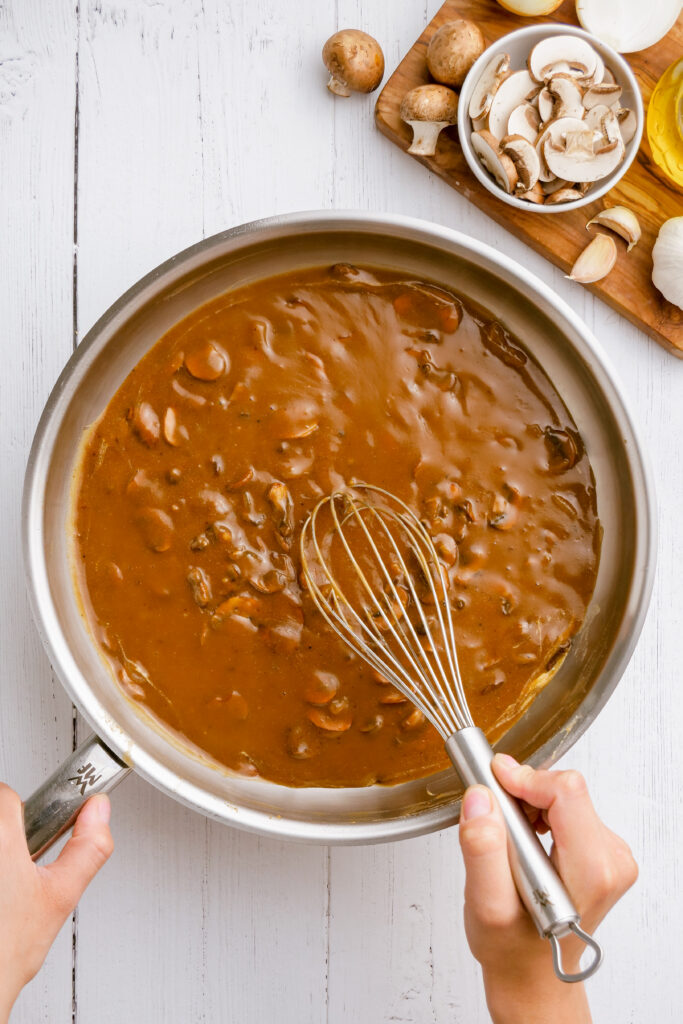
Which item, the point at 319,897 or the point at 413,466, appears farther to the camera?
the point at 319,897

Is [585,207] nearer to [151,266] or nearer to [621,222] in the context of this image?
[621,222]

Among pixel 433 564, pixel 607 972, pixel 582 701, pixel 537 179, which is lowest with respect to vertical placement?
pixel 607 972

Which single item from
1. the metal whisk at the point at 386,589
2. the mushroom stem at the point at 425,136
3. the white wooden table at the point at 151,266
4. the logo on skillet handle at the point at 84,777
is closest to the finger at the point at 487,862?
the metal whisk at the point at 386,589

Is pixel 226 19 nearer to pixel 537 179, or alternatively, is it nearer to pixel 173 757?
pixel 537 179

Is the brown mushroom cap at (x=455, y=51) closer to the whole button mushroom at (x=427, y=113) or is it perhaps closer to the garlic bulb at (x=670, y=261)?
the whole button mushroom at (x=427, y=113)

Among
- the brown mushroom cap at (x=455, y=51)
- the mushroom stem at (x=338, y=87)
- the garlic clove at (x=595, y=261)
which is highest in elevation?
the mushroom stem at (x=338, y=87)

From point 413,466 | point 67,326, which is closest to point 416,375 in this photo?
point 413,466

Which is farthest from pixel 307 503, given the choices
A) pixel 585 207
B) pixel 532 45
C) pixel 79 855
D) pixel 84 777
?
pixel 532 45
